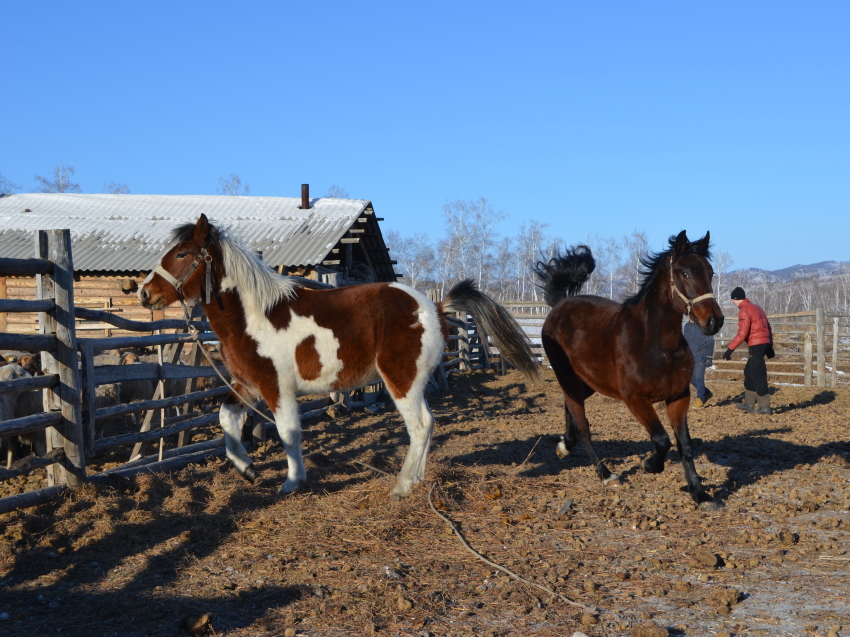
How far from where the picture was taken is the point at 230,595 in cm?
376

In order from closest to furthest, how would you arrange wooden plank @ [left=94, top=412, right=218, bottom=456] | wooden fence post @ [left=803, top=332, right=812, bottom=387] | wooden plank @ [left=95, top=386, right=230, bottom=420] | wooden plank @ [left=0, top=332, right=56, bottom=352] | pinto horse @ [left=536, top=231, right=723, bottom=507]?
wooden plank @ [left=0, top=332, right=56, bottom=352] → pinto horse @ [left=536, top=231, right=723, bottom=507] → wooden plank @ [left=94, top=412, right=218, bottom=456] → wooden plank @ [left=95, top=386, right=230, bottom=420] → wooden fence post @ [left=803, top=332, right=812, bottom=387]

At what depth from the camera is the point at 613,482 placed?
20.4 feet

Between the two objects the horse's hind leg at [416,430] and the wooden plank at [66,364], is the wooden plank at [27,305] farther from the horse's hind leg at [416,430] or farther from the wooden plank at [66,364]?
the horse's hind leg at [416,430]

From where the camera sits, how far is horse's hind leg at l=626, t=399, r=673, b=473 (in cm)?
584

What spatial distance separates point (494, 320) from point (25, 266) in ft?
12.6

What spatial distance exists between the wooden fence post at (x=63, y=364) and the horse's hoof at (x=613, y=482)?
445 centimetres

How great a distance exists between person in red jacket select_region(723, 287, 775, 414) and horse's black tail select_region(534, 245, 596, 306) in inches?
180

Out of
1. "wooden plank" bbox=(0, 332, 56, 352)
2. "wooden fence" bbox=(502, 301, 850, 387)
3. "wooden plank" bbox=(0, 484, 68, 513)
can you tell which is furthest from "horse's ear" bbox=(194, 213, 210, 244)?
"wooden fence" bbox=(502, 301, 850, 387)

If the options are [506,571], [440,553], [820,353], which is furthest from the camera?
[820,353]

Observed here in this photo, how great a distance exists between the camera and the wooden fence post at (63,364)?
566 centimetres

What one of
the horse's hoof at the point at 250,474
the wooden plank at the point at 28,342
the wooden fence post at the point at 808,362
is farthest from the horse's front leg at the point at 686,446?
the wooden fence post at the point at 808,362

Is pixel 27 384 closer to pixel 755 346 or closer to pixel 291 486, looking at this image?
pixel 291 486

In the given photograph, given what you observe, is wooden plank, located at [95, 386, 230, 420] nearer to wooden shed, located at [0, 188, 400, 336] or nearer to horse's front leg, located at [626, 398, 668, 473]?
horse's front leg, located at [626, 398, 668, 473]

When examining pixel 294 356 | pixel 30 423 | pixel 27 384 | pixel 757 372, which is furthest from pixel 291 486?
pixel 757 372
